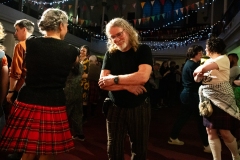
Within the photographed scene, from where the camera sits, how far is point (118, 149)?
1937mm

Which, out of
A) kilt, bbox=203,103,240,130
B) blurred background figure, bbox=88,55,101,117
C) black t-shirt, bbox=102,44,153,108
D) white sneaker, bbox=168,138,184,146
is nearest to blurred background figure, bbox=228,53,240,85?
white sneaker, bbox=168,138,184,146

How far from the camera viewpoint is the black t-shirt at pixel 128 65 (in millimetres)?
1850

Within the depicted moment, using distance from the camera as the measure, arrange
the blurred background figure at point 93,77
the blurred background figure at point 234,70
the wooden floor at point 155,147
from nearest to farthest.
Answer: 1. the wooden floor at point 155,147
2. the blurred background figure at point 234,70
3. the blurred background figure at point 93,77

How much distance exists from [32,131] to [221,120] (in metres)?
1.69

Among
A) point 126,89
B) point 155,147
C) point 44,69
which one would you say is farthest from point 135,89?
point 155,147

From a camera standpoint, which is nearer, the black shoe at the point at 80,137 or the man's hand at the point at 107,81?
the man's hand at the point at 107,81

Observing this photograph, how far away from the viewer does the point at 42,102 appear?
1.70 meters

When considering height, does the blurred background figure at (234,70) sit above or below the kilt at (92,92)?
above

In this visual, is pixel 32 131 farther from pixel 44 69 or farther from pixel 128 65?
pixel 128 65

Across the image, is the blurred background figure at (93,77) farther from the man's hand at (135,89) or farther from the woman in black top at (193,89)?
the man's hand at (135,89)

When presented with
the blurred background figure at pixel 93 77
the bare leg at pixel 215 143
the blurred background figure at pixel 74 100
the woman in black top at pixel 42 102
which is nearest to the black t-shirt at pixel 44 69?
the woman in black top at pixel 42 102

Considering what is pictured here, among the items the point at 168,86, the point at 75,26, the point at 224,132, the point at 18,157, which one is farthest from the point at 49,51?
the point at 75,26

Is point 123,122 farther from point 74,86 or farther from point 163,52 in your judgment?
point 163,52

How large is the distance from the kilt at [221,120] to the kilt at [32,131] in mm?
1467
